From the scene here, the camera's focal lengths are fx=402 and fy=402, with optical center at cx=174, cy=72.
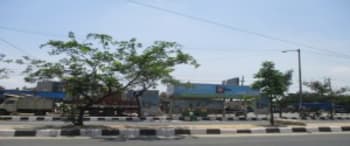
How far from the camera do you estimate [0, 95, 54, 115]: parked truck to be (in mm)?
39794

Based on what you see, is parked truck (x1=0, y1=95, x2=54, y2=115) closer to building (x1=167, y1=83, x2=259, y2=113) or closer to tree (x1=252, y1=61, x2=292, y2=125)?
building (x1=167, y1=83, x2=259, y2=113)

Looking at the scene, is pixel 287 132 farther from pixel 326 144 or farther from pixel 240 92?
pixel 240 92

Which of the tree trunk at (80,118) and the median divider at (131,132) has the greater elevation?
the tree trunk at (80,118)

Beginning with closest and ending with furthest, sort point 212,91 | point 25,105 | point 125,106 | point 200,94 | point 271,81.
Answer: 1. point 271,81
2. point 25,105
3. point 125,106
4. point 200,94
5. point 212,91

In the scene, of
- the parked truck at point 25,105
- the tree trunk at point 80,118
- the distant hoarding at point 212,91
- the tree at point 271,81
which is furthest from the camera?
the distant hoarding at point 212,91

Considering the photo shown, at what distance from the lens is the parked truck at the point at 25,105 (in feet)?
131

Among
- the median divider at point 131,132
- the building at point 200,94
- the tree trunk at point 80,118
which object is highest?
the building at point 200,94

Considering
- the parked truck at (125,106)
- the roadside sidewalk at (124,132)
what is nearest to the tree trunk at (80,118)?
the roadside sidewalk at (124,132)

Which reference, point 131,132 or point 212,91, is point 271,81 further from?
point 212,91

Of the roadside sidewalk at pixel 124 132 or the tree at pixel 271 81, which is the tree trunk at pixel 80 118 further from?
the tree at pixel 271 81

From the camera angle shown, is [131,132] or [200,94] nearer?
[131,132]

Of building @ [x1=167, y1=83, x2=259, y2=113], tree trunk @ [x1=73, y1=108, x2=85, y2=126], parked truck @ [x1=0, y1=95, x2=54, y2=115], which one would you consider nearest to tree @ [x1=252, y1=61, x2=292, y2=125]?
tree trunk @ [x1=73, y1=108, x2=85, y2=126]

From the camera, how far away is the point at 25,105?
40.8m

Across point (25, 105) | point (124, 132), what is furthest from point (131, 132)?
point (25, 105)
